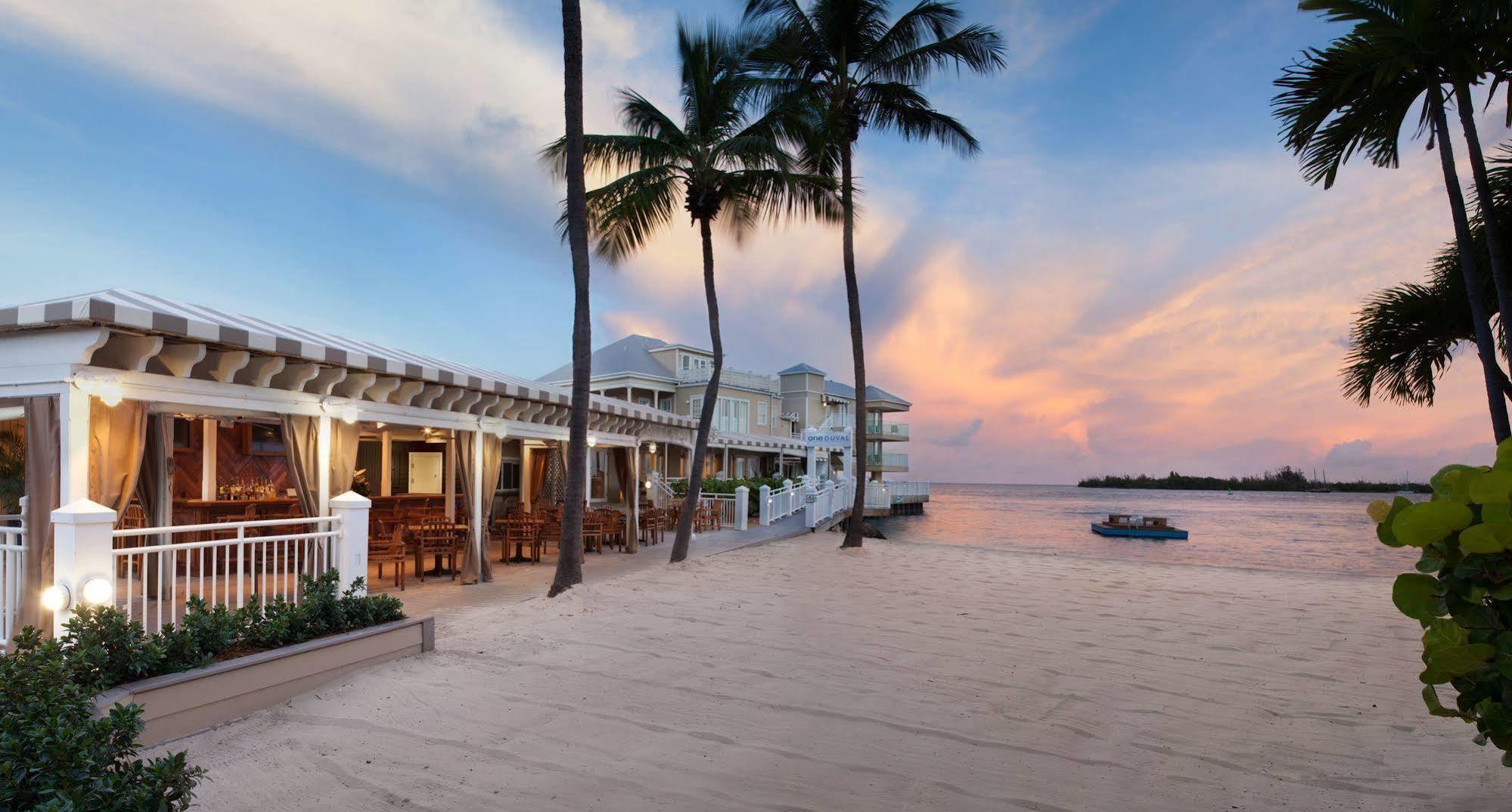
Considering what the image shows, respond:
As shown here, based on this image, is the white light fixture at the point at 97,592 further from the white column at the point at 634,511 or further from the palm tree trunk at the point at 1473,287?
the palm tree trunk at the point at 1473,287

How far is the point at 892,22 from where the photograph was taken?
14.5m

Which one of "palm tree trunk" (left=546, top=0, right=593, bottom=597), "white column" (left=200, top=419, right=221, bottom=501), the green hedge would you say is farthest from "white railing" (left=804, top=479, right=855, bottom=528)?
the green hedge

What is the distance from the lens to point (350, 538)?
6.64 metres

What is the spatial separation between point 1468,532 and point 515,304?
22379 mm

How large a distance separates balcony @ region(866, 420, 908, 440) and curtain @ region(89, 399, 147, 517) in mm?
43161

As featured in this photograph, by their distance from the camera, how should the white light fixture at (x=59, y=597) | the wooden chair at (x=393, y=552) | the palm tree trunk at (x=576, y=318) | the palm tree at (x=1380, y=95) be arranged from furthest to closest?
the wooden chair at (x=393, y=552) < the palm tree trunk at (x=576, y=318) < the palm tree at (x=1380, y=95) < the white light fixture at (x=59, y=597)

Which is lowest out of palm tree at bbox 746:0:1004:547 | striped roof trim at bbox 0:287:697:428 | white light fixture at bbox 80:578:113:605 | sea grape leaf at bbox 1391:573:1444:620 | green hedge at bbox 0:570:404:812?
green hedge at bbox 0:570:404:812

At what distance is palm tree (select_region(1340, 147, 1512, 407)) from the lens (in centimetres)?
805

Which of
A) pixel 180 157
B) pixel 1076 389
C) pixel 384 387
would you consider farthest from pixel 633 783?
pixel 1076 389

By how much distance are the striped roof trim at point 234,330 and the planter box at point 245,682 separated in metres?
2.72

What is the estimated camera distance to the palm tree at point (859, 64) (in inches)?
563

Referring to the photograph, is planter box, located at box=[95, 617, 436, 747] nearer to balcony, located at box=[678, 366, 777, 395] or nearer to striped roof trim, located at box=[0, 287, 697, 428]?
striped roof trim, located at box=[0, 287, 697, 428]

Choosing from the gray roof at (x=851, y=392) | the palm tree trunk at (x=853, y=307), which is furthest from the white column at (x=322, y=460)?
the gray roof at (x=851, y=392)

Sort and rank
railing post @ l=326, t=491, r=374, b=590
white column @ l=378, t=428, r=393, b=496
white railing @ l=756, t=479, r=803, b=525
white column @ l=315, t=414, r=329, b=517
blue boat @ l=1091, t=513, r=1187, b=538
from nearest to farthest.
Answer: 1. railing post @ l=326, t=491, r=374, b=590
2. white column @ l=315, t=414, r=329, b=517
3. white column @ l=378, t=428, r=393, b=496
4. white railing @ l=756, t=479, r=803, b=525
5. blue boat @ l=1091, t=513, r=1187, b=538
